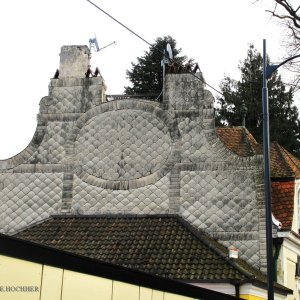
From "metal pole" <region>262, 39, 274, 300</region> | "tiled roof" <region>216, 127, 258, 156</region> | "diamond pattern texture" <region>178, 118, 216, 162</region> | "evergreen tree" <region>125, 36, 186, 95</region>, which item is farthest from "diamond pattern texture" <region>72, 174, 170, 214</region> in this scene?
"evergreen tree" <region>125, 36, 186, 95</region>

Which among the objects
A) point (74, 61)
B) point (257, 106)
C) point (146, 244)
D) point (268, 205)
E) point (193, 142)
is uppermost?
point (257, 106)

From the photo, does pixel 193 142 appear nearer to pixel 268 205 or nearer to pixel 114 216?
pixel 114 216

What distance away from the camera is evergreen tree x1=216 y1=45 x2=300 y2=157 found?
153 feet

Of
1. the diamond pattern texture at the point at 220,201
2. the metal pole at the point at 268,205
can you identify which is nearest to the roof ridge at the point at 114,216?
the diamond pattern texture at the point at 220,201

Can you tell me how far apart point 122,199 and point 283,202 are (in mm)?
6134

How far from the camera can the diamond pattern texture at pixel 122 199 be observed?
68.8ft

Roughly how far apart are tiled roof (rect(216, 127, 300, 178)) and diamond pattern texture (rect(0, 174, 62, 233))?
21.7 feet

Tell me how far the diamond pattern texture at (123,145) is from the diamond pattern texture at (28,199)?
1.38 metres

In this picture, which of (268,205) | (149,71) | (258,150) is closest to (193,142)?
(258,150)

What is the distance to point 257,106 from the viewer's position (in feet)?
155

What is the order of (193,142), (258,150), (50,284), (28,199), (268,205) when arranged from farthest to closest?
(258,150)
(28,199)
(193,142)
(268,205)
(50,284)

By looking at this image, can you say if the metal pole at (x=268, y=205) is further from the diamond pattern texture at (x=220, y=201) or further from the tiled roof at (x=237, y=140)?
the tiled roof at (x=237, y=140)

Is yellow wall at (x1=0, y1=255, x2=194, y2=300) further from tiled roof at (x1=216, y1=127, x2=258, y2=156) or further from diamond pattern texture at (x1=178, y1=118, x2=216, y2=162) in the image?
tiled roof at (x1=216, y1=127, x2=258, y2=156)

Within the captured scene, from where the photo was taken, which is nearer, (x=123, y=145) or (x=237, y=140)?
(x=123, y=145)
